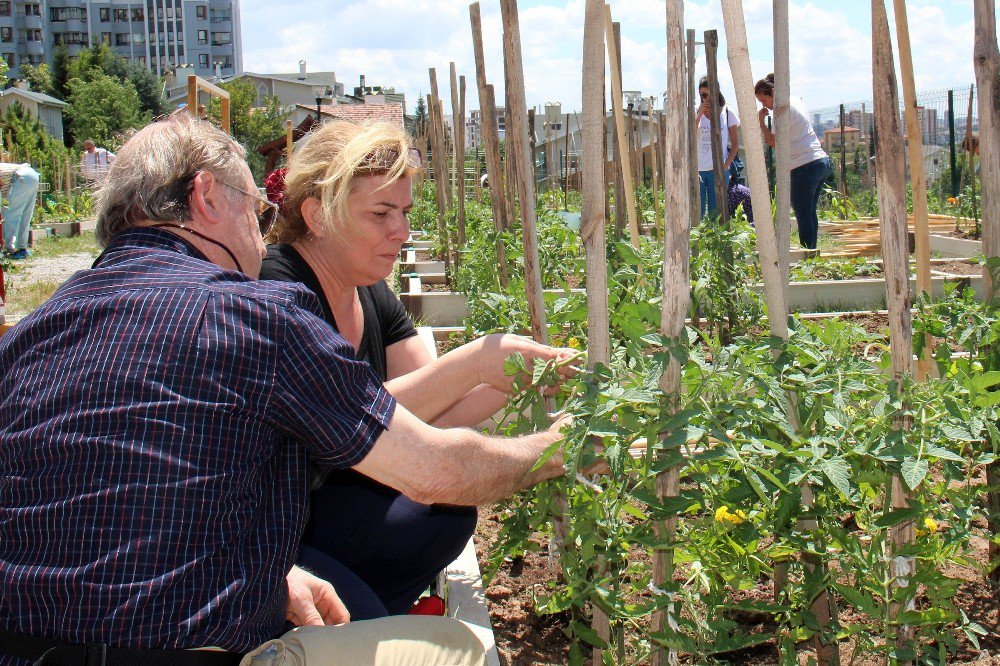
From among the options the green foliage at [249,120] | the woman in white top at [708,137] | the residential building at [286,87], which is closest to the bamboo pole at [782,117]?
the woman in white top at [708,137]

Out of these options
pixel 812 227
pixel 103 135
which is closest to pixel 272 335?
pixel 812 227

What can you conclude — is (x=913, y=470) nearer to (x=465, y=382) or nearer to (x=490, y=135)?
(x=465, y=382)

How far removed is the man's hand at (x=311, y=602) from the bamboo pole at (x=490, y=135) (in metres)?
3.38

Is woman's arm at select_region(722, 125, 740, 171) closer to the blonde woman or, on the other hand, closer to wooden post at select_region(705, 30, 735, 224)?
wooden post at select_region(705, 30, 735, 224)

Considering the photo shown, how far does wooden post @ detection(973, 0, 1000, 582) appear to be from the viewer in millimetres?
2244

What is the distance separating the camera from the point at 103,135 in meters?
48.5

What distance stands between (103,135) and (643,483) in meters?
52.4

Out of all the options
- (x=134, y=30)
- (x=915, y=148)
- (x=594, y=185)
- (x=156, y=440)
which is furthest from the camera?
(x=134, y=30)

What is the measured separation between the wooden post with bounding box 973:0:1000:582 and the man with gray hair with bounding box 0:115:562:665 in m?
1.48

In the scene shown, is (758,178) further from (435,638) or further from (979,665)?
(979,665)

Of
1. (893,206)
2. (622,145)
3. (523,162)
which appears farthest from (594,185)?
(622,145)

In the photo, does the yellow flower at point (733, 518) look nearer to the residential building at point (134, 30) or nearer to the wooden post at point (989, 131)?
the wooden post at point (989, 131)

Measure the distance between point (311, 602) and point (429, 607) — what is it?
556 millimetres

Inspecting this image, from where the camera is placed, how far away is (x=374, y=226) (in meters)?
2.42
